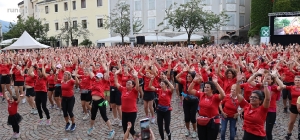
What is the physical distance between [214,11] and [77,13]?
68.2ft

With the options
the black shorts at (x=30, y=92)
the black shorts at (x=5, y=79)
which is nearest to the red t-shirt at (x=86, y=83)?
the black shorts at (x=30, y=92)

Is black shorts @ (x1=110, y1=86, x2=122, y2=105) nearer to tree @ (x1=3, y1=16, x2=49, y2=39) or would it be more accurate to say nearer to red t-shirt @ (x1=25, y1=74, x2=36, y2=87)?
red t-shirt @ (x1=25, y1=74, x2=36, y2=87)

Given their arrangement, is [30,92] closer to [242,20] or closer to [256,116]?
[256,116]

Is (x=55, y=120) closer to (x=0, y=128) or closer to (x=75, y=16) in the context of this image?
(x=0, y=128)

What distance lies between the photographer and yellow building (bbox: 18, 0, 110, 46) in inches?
1662

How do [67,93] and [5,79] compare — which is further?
[5,79]

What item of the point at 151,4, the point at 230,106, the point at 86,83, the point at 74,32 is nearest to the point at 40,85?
the point at 86,83

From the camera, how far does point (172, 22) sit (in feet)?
92.9

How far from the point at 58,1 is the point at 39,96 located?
135 feet

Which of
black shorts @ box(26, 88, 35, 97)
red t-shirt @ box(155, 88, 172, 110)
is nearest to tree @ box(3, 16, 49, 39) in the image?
black shorts @ box(26, 88, 35, 97)

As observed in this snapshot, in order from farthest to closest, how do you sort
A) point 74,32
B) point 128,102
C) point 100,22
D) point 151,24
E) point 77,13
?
1. point 77,13
2. point 100,22
3. point 151,24
4. point 74,32
5. point 128,102

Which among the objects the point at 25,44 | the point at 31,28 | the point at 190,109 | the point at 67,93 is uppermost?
the point at 31,28

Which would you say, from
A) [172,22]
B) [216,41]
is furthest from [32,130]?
[216,41]

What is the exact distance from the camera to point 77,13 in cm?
4412
